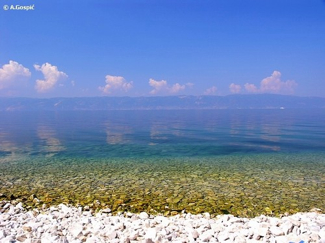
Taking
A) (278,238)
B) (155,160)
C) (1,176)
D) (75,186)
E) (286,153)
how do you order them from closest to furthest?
(278,238)
(75,186)
(1,176)
(155,160)
(286,153)

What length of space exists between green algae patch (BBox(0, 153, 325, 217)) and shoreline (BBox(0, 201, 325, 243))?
151 centimetres

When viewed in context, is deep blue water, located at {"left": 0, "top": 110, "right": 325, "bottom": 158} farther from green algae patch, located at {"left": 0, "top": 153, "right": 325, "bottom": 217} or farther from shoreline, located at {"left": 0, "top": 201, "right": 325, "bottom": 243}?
shoreline, located at {"left": 0, "top": 201, "right": 325, "bottom": 243}

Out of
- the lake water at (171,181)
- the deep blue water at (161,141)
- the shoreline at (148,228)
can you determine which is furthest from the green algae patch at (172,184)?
the deep blue water at (161,141)

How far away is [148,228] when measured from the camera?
10.7m

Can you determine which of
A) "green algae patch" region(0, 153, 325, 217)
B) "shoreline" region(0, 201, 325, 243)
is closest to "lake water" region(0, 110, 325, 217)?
"green algae patch" region(0, 153, 325, 217)

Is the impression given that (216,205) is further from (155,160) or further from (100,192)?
(155,160)

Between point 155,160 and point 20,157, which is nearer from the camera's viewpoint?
point 155,160

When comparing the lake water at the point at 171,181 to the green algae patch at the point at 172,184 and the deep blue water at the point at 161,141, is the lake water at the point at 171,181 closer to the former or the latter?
the green algae patch at the point at 172,184

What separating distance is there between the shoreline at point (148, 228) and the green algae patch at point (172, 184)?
1511 millimetres

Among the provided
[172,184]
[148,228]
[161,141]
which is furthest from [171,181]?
[161,141]

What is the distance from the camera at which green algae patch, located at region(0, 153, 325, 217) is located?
14.4m

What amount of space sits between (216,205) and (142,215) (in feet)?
14.0

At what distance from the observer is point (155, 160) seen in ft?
94.8

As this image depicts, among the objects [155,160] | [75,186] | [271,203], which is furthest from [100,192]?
[155,160]
